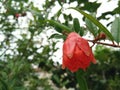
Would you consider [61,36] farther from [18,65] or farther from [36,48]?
[36,48]

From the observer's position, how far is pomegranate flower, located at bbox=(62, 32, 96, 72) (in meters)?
1.16

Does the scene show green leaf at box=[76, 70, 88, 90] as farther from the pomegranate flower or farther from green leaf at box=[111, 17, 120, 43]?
green leaf at box=[111, 17, 120, 43]

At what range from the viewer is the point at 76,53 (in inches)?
45.7

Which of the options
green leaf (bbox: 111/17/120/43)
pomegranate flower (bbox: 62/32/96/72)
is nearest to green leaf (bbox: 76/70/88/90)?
pomegranate flower (bbox: 62/32/96/72)

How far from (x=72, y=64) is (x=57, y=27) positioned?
0.28 m

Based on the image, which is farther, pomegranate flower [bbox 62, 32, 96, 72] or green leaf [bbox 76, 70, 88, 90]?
green leaf [bbox 76, 70, 88, 90]

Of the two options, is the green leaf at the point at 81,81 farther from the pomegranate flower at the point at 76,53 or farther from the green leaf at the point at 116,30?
the green leaf at the point at 116,30

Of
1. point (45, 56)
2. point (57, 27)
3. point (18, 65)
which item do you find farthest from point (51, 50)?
point (57, 27)

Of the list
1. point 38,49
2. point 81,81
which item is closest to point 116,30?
point 81,81

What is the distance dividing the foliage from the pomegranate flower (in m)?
0.13

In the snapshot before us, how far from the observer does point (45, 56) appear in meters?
3.23

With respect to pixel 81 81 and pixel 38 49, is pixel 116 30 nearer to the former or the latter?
pixel 81 81

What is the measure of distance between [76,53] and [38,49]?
204 centimetres

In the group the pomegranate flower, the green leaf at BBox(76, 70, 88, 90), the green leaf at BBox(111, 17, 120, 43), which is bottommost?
the green leaf at BBox(76, 70, 88, 90)
